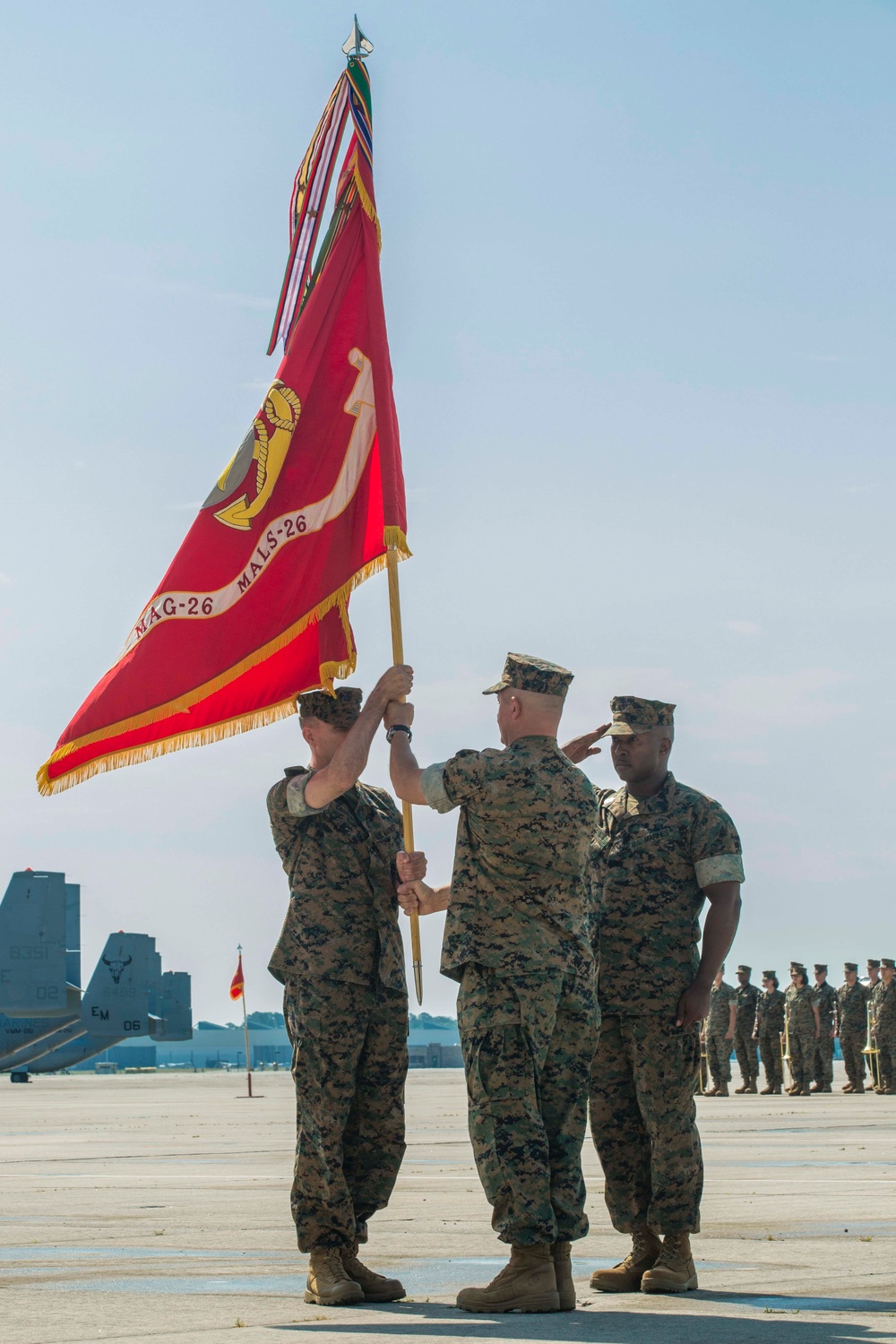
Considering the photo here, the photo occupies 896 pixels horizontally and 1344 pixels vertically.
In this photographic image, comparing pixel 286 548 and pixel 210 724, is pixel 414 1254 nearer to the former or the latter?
pixel 210 724

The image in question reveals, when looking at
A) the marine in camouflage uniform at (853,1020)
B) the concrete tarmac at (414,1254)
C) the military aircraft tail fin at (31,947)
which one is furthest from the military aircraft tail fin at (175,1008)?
the concrete tarmac at (414,1254)

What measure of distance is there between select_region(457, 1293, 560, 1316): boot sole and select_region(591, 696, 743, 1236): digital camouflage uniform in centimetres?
82

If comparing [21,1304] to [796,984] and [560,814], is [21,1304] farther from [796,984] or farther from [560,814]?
[796,984]

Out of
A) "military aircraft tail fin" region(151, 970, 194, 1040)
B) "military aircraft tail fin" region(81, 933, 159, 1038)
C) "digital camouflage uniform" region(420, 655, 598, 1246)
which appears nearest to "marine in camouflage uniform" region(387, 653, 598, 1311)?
"digital camouflage uniform" region(420, 655, 598, 1246)

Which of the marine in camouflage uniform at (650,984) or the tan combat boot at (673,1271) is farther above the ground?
the marine in camouflage uniform at (650,984)

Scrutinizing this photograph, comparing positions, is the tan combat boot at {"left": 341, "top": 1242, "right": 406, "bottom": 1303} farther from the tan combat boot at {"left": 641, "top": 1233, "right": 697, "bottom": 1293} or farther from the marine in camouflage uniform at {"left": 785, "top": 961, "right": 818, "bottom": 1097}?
the marine in camouflage uniform at {"left": 785, "top": 961, "right": 818, "bottom": 1097}

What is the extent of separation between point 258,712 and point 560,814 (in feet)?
5.10

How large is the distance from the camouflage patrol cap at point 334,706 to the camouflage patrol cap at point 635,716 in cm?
99

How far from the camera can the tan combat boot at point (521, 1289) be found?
15.5ft

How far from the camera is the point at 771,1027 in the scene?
27.0m

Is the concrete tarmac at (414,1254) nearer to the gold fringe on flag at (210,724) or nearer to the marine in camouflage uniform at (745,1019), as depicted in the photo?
the gold fringe on flag at (210,724)

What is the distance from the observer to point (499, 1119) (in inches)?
196

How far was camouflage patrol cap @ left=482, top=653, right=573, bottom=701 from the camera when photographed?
17.5 ft

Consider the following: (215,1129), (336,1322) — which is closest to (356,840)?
(336,1322)
